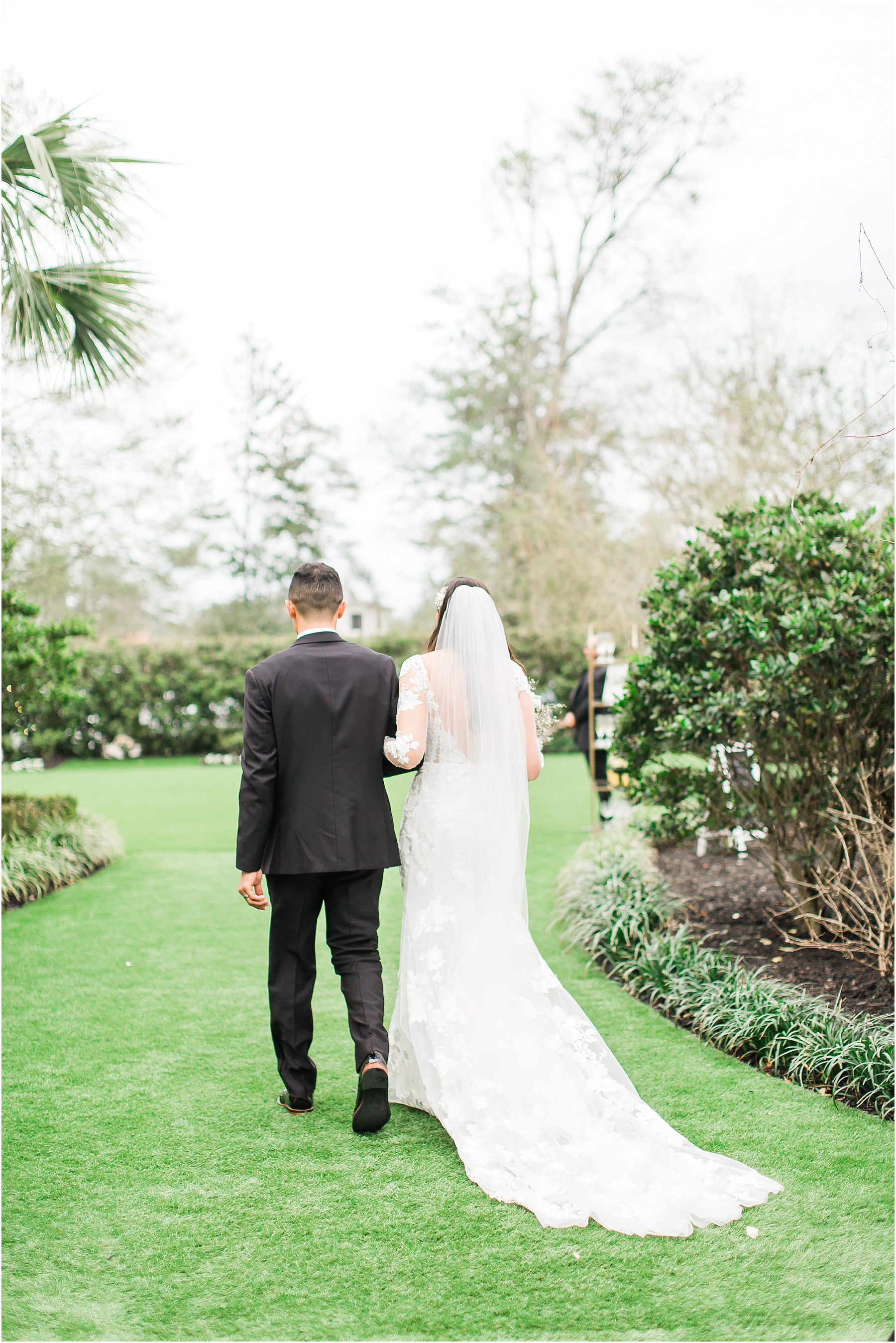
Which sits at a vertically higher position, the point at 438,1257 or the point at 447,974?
the point at 447,974

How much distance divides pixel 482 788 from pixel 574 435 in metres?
22.9

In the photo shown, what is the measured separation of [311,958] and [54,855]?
5.11 metres

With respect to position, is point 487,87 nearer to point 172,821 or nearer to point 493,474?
point 493,474

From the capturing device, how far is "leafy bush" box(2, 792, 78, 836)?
26.4 feet

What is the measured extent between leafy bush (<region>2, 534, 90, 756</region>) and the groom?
508cm

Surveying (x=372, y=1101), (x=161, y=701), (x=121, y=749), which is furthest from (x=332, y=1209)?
(x=121, y=749)

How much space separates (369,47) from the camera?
327 inches

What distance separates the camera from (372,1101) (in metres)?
3.42

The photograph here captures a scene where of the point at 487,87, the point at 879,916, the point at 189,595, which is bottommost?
the point at 879,916

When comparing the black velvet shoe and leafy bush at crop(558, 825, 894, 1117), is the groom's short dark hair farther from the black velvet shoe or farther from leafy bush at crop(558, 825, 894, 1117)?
leafy bush at crop(558, 825, 894, 1117)

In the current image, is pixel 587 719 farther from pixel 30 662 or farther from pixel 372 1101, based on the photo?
pixel 372 1101

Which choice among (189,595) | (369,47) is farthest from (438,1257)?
(189,595)

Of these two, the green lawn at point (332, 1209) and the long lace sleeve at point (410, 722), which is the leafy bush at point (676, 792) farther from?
the long lace sleeve at point (410, 722)

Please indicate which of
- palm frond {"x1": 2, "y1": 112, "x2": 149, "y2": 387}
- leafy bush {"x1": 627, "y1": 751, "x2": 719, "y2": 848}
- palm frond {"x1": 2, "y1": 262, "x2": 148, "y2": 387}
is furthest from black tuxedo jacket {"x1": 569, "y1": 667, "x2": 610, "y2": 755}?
palm frond {"x1": 2, "y1": 112, "x2": 149, "y2": 387}
